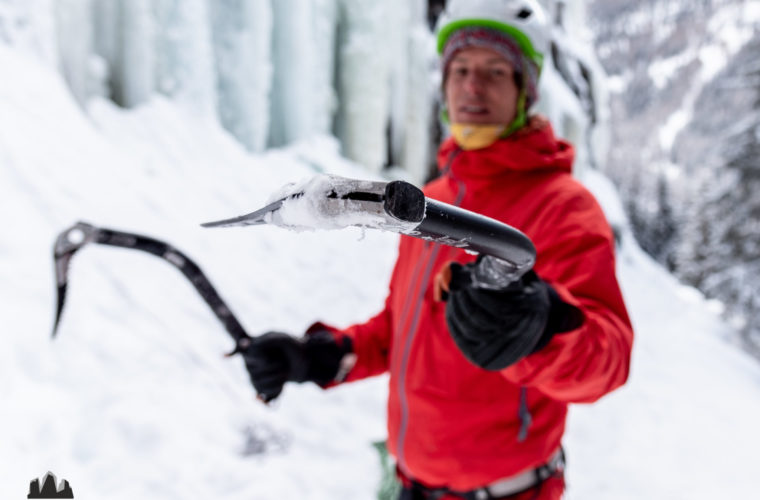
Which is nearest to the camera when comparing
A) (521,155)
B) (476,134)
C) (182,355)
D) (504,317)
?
(504,317)

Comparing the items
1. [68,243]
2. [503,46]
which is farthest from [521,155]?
[68,243]

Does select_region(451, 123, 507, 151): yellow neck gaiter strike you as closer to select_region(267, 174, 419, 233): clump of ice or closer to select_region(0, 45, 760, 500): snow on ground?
select_region(0, 45, 760, 500): snow on ground

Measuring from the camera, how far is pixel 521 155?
1322mm

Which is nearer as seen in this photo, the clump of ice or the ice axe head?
the clump of ice

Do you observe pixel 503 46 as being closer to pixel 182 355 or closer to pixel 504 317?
pixel 504 317

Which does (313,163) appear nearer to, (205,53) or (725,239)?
(205,53)

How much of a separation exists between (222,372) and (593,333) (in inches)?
105

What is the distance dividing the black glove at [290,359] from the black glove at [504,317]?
772 millimetres

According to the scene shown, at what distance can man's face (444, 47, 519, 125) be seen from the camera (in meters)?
1.48

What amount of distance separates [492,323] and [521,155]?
570 millimetres

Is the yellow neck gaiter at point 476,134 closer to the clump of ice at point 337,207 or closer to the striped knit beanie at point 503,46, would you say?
the striped knit beanie at point 503,46

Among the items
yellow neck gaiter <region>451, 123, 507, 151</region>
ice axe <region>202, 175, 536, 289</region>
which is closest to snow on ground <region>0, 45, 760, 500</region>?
ice axe <region>202, 175, 536, 289</region>

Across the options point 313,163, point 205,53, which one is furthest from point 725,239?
point 205,53

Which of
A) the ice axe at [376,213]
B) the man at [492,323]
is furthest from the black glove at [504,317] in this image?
the ice axe at [376,213]
